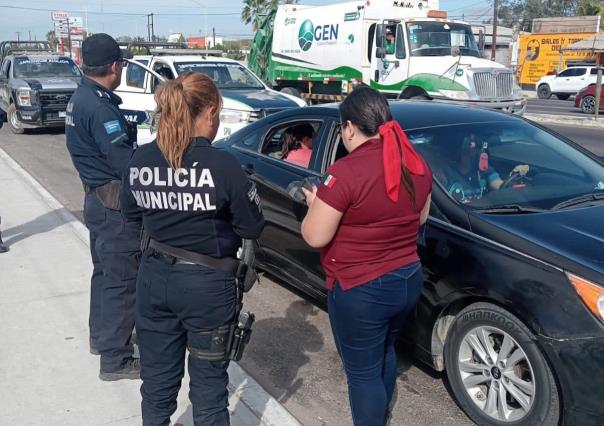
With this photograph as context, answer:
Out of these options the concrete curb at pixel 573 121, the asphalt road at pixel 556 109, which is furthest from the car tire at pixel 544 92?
the concrete curb at pixel 573 121

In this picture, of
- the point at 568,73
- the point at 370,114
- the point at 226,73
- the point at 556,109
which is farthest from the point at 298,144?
the point at 568,73

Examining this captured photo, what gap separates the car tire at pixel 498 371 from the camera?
3008 millimetres

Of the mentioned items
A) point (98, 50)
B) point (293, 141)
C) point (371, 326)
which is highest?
point (98, 50)

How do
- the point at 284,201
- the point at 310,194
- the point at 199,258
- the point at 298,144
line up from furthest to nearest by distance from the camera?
the point at 298,144 → the point at 284,201 → the point at 310,194 → the point at 199,258

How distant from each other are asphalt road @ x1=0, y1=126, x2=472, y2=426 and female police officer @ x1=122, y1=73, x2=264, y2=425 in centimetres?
106

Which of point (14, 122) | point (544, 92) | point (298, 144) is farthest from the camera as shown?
point (544, 92)

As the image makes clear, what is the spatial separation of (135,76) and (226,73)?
66.9 inches

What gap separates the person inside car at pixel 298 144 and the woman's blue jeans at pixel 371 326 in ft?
6.42

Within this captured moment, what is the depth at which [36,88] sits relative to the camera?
1508 cm

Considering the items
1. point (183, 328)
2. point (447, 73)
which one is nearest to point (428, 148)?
point (183, 328)

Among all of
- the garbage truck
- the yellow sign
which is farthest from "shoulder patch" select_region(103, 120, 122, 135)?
the yellow sign

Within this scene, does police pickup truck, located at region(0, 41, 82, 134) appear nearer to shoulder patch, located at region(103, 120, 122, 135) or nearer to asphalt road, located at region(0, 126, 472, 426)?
asphalt road, located at region(0, 126, 472, 426)

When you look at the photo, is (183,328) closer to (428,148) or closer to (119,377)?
(119,377)

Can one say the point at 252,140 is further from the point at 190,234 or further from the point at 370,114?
the point at 190,234
